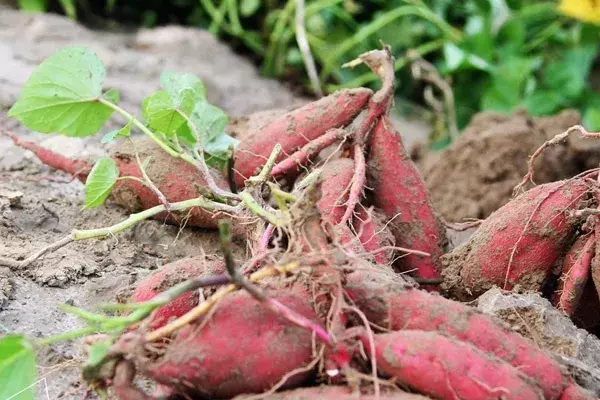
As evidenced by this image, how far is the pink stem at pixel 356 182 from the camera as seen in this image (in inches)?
48.4

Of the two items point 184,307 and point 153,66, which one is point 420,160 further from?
point 184,307

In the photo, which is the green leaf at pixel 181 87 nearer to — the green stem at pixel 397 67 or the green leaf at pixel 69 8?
the green stem at pixel 397 67

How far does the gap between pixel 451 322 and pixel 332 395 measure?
0.60ft

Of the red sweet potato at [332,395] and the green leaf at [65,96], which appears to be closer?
the red sweet potato at [332,395]

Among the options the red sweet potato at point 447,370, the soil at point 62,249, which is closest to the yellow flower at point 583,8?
the soil at point 62,249

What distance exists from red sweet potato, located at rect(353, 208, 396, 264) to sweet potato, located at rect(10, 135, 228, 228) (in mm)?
256

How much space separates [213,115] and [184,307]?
51cm

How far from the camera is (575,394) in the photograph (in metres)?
0.93

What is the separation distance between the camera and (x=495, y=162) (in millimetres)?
2117

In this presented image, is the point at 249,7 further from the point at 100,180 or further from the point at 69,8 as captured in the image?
the point at 100,180

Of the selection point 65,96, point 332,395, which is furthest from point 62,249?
point 332,395

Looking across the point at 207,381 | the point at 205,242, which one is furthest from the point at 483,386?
the point at 205,242

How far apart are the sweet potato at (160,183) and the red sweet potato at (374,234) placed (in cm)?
26

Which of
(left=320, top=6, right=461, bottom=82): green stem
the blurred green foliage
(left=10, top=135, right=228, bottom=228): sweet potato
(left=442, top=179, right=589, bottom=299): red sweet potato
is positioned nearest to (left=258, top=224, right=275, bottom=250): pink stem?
(left=10, top=135, right=228, bottom=228): sweet potato
